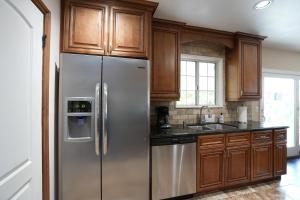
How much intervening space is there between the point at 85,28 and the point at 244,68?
269 cm

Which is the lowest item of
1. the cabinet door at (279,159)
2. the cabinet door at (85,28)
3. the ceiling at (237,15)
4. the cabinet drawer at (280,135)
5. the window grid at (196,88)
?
the cabinet door at (279,159)

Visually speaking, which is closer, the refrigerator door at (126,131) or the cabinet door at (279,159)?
the refrigerator door at (126,131)

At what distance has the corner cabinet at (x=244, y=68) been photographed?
10.3ft

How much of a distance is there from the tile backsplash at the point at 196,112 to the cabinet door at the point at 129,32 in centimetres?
103

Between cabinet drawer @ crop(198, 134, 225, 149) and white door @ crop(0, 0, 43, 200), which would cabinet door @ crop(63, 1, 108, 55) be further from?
cabinet drawer @ crop(198, 134, 225, 149)

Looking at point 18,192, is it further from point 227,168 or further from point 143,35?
point 227,168

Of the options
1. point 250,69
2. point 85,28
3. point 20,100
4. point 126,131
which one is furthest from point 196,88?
point 20,100

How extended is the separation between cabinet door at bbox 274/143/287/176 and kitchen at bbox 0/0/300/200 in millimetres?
17

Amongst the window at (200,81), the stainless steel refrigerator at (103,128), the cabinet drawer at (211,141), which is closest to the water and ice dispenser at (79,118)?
the stainless steel refrigerator at (103,128)

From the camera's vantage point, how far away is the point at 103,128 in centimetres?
182

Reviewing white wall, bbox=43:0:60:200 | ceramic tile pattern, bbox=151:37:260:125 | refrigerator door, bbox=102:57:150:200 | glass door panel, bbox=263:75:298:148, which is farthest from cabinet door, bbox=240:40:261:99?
white wall, bbox=43:0:60:200

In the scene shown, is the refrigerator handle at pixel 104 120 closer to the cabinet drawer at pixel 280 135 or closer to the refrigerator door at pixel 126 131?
Result: the refrigerator door at pixel 126 131

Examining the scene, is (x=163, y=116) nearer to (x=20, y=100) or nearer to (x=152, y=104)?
(x=152, y=104)

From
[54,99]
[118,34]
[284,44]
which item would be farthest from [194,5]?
[284,44]
